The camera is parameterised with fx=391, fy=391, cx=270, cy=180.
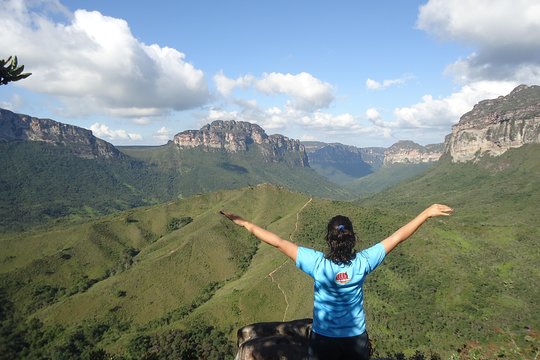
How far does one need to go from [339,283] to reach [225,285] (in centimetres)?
8460

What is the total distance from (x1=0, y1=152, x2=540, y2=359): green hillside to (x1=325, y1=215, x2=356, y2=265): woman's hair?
4225cm

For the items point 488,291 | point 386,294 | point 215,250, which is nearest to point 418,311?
point 386,294

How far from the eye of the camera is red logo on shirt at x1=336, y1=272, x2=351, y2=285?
5078 mm

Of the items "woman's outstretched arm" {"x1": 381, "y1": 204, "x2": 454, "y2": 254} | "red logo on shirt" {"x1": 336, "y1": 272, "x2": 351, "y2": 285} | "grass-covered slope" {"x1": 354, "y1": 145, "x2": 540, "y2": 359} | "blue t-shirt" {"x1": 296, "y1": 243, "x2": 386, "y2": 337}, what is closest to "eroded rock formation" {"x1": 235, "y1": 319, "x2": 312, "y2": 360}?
"blue t-shirt" {"x1": 296, "y1": 243, "x2": 386, "y2": 337}

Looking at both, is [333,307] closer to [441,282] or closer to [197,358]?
[197,358]

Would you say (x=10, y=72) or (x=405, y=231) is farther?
(x=10, y=72)

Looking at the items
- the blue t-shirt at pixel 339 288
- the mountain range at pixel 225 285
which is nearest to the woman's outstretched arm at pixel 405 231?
the blue t-shirt at pixel 339 288

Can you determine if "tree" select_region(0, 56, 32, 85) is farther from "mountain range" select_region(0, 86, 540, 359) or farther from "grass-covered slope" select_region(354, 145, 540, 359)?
"grass-covered slope" select_region(354, 145, 540, 359)

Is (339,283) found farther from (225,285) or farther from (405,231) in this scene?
(225,285)

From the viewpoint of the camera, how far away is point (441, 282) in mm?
72000

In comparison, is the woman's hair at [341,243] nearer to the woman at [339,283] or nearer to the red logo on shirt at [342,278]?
the woman at [339,283]

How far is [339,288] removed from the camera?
5.16 m

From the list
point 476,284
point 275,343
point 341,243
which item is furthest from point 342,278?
point 476,284

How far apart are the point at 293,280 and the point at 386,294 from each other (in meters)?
17.2
